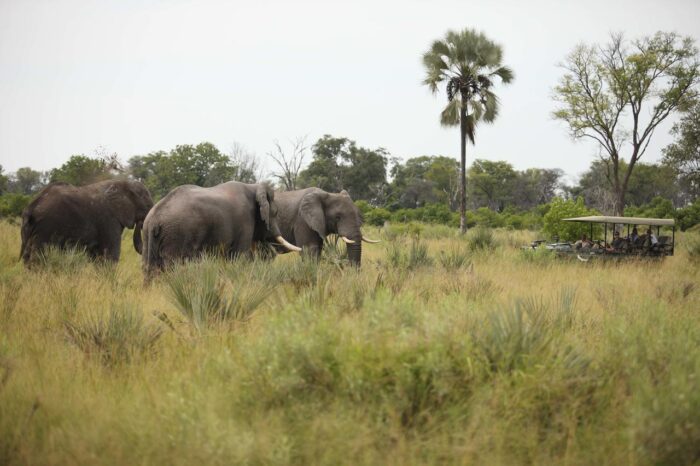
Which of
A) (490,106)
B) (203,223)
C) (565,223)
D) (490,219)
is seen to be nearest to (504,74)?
(490,106)

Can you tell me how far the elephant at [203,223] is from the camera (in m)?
7.90

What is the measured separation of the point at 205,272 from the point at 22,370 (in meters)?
2.07

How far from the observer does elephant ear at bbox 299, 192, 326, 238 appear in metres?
12.0

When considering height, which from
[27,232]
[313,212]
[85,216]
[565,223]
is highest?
[313,212]

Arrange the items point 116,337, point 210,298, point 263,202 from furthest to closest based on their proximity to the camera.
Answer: point 263,202 < point 210,298 < point 116,337

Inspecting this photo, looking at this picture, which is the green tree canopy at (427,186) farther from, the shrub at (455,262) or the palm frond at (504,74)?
the shrub at (455,262)

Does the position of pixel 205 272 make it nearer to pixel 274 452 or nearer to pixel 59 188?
pixel 274 452

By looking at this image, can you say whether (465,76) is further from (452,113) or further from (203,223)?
(203,223)

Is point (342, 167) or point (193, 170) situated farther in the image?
point (342, 167)

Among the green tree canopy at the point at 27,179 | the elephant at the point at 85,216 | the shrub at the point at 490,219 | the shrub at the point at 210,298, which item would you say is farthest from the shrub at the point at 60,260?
the green tree canopy at the point at 27,179

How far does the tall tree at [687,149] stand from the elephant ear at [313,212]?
27.2 m

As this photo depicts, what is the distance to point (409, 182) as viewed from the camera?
7156 centimetres

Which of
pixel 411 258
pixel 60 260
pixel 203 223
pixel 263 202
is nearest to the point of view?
pixel 60 260

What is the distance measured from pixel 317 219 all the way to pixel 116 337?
25.2 ft
